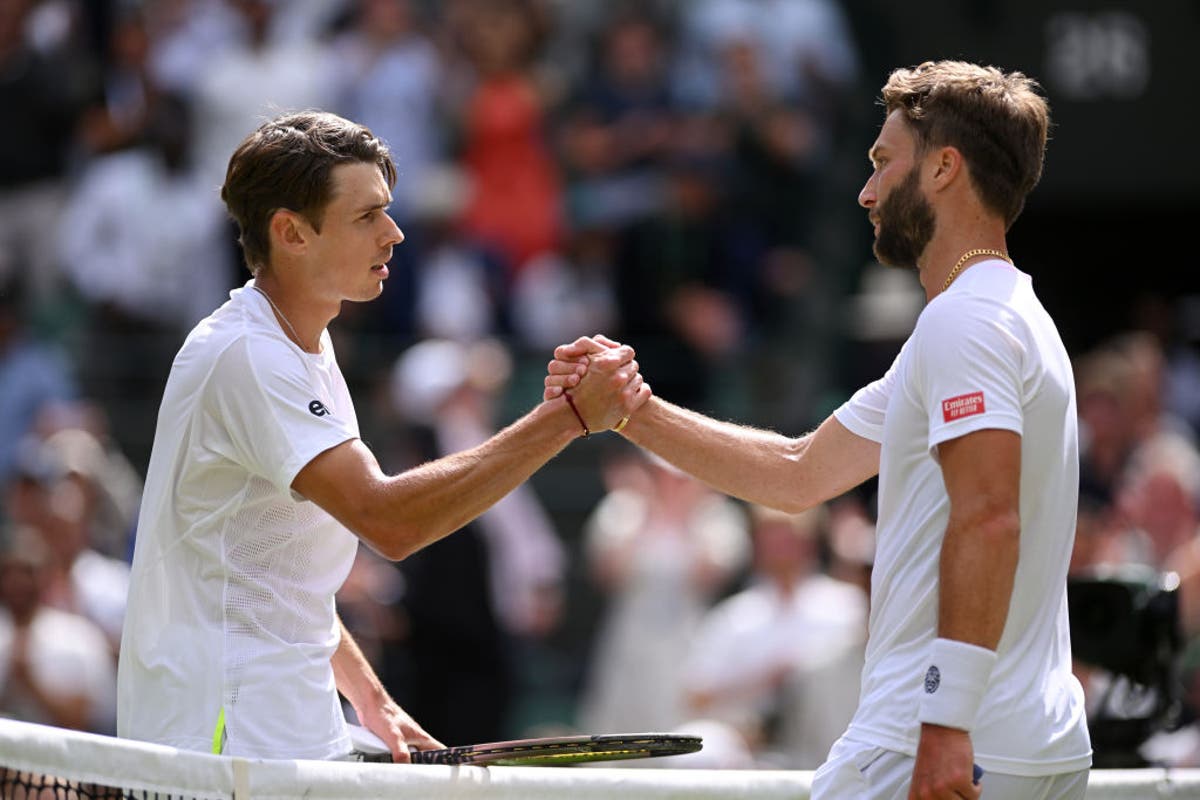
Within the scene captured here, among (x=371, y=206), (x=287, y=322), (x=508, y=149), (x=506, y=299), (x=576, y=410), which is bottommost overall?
(x=576, y=410)

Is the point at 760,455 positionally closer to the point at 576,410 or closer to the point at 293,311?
the point at 576,410

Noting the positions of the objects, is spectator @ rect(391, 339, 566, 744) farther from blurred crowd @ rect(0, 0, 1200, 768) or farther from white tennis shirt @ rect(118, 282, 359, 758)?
white tennis shirt @ rect(118, 282, 359, 758)

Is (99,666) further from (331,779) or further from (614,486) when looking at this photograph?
(331,779)

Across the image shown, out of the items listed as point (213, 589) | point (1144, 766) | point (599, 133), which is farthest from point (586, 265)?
point (213, 589)

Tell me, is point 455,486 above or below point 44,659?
below

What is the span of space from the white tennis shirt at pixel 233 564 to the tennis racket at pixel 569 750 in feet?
0.85

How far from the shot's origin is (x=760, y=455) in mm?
4527

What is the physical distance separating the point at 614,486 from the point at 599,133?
7.26 feet

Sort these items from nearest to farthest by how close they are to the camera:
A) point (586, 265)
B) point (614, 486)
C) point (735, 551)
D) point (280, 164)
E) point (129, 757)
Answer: point (129, 757), point (280, 164), point (735, 551), point (614, 486), point (586, 265)

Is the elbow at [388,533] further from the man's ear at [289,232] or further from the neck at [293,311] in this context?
the man's ear at [289,232]

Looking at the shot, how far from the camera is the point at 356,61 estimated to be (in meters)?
11.5

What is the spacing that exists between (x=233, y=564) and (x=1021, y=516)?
150 cm

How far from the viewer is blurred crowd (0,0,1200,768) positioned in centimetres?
930

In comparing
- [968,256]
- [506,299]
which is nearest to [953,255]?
[968,256]
